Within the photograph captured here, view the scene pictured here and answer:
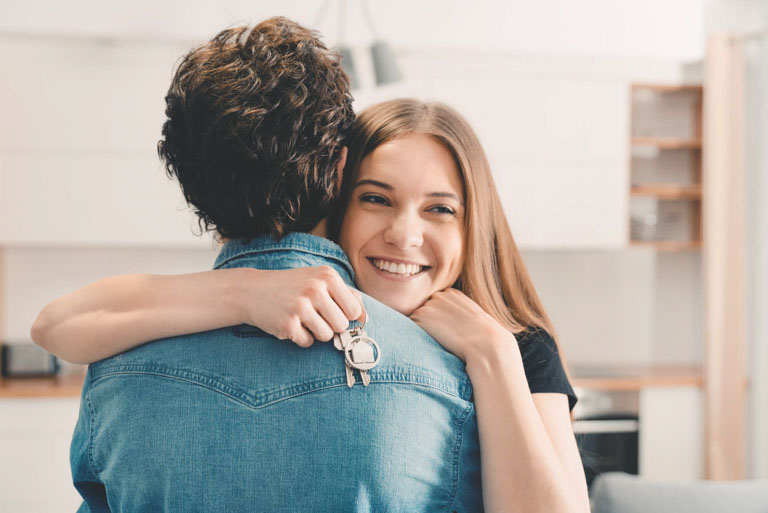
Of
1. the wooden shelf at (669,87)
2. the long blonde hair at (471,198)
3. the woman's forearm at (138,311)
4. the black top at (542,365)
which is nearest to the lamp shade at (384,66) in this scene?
the wooden shelf at (669,87)

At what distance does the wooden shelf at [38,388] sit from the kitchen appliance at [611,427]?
93.6 inches

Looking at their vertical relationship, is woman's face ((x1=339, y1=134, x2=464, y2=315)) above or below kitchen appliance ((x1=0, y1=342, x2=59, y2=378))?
above

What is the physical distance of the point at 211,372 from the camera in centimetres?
89

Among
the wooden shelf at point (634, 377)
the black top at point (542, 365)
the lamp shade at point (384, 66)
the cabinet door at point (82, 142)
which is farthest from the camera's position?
the wooden shelf at point (634, 377)

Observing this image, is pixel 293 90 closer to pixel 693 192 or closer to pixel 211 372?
pixel 211 372

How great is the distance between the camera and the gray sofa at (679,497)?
2080mm

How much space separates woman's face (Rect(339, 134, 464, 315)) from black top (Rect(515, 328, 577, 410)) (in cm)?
17

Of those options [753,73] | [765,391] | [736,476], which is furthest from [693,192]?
[736,476]

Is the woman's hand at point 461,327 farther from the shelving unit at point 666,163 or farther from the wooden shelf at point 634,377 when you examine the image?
the shelving unit at point 666,163

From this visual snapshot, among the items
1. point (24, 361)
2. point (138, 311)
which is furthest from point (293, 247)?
point (24, 361)

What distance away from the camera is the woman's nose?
3.99 feet

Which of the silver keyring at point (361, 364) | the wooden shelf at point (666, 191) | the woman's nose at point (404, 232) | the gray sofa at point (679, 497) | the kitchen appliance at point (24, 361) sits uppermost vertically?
the wooden shelf at point (666, 191)

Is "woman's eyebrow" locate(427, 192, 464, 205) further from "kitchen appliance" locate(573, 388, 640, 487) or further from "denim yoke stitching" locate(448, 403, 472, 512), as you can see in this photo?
"kitchen appliance" locate(573, 388, 640, 487)

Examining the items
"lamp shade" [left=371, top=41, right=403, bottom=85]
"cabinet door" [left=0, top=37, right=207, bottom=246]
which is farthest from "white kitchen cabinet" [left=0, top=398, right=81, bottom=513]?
"lamp shade" [left=371, top=41, right=403, bottom=85]
